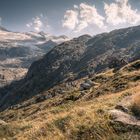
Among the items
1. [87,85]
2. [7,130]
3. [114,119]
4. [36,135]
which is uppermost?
[114,119]

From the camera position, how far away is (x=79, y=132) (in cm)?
1073

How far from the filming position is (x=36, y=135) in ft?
40.3

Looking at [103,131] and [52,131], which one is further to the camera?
[52,131]

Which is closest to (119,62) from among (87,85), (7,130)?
(87,85)

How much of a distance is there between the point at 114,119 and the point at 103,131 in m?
1.02

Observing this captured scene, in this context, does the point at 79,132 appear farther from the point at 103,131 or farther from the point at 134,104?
the point at 134,104

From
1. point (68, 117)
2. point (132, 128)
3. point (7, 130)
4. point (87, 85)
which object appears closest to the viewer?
point (132, 128)

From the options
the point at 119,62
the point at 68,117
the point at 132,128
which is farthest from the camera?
the point at 119,62

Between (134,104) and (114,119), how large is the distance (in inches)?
36.1

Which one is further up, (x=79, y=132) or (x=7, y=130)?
(x=79, y=132)

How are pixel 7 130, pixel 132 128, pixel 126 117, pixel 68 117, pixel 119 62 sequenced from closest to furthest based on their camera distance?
pixel 132 128 → pixel 126 117 → pixel 68 117 → pixel 7 130 → pixel 119 62

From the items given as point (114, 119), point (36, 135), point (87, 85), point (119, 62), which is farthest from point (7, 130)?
point (119, 62)

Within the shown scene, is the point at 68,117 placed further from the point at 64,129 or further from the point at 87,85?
the point at 87,85

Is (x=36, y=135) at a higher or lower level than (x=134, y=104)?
lower
